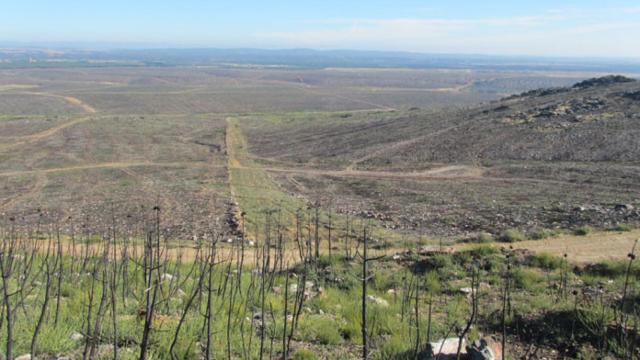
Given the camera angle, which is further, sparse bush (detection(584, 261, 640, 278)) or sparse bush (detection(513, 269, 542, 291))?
sparse bush (detection(584, 261, 640, 278))

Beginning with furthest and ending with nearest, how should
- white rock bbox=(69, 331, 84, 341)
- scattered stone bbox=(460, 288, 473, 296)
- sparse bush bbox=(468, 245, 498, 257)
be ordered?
sparse bush bbox=(468, 245, 498, 257)
scattered stone bbox=(460, 288, 473, 296)
white rock bbox=(69, 331, 84, 341)

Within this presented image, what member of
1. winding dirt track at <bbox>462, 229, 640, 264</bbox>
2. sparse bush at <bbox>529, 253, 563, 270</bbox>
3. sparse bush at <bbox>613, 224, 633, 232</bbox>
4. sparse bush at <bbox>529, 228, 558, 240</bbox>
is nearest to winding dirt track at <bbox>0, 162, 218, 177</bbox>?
sparse bush at <bbox>529, 228, 558, 240</bbox>

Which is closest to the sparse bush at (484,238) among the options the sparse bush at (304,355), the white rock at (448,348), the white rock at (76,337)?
the white rock at (448,348)

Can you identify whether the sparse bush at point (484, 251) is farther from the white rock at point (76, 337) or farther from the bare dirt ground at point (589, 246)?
the white rock at point (76, 337)

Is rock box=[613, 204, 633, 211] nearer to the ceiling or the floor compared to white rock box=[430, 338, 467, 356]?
nearer to the floor

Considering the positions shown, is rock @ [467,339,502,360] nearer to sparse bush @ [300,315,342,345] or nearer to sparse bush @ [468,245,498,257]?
sparse bush @ [300,315,342,345]

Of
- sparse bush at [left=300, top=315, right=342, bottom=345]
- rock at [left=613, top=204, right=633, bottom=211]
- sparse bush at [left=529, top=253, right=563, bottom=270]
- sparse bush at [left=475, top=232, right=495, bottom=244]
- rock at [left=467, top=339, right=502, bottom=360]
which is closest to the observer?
rock at [left=467, top=339, right=502, bottom=360]

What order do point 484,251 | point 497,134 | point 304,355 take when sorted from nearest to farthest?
point 304,355, point 484,251, point 497,134

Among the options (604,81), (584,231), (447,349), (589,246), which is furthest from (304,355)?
(604,81)

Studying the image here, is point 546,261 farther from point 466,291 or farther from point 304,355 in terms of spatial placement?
point 304,355

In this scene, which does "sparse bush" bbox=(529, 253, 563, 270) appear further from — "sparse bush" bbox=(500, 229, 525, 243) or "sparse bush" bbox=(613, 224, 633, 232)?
"sparse bush" bbox=(613, 224, 633, 232)

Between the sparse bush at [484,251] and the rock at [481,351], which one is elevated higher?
the rock at [481,351]

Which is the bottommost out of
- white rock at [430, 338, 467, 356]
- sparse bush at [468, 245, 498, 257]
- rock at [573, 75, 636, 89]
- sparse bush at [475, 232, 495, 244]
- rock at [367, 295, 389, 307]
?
sparse bush at [475, 232, 495, 244]
